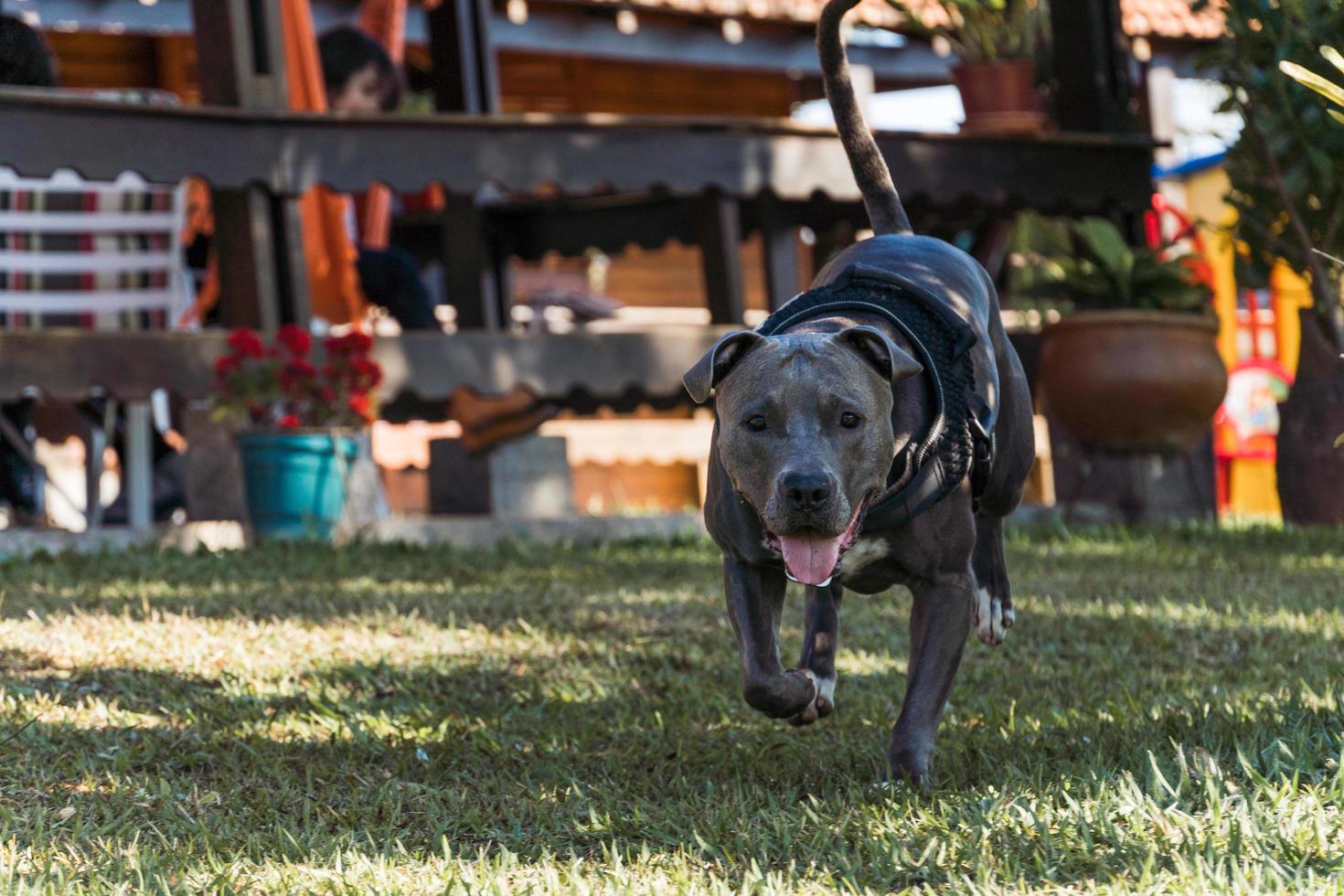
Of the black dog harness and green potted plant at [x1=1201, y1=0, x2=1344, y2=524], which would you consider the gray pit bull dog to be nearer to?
the black dog harness

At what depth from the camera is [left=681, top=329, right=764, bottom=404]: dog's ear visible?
325cm

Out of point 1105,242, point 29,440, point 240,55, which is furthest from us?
point 29,440

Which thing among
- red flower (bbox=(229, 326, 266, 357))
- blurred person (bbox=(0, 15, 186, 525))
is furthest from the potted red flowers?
blurred person (bbox=(0, 15, 186, 525))

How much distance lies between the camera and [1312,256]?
7.20 metres

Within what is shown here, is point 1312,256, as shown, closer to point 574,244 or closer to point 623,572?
point 623,572

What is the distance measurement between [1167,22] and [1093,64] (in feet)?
17.9

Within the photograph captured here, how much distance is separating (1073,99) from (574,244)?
2.74m

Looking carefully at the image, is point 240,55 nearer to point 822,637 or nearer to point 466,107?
point 466,107

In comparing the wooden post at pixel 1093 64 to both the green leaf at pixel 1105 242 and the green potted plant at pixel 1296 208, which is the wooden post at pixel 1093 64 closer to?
the green leaf at pixel 1105 242

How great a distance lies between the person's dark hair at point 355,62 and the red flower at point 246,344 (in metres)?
2.63

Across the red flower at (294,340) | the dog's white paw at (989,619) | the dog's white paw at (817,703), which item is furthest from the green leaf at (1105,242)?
the dog's white paw at (817,703)

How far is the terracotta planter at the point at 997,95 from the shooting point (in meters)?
8.61

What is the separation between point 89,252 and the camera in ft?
23.4

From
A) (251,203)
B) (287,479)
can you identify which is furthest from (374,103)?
(287,479)
